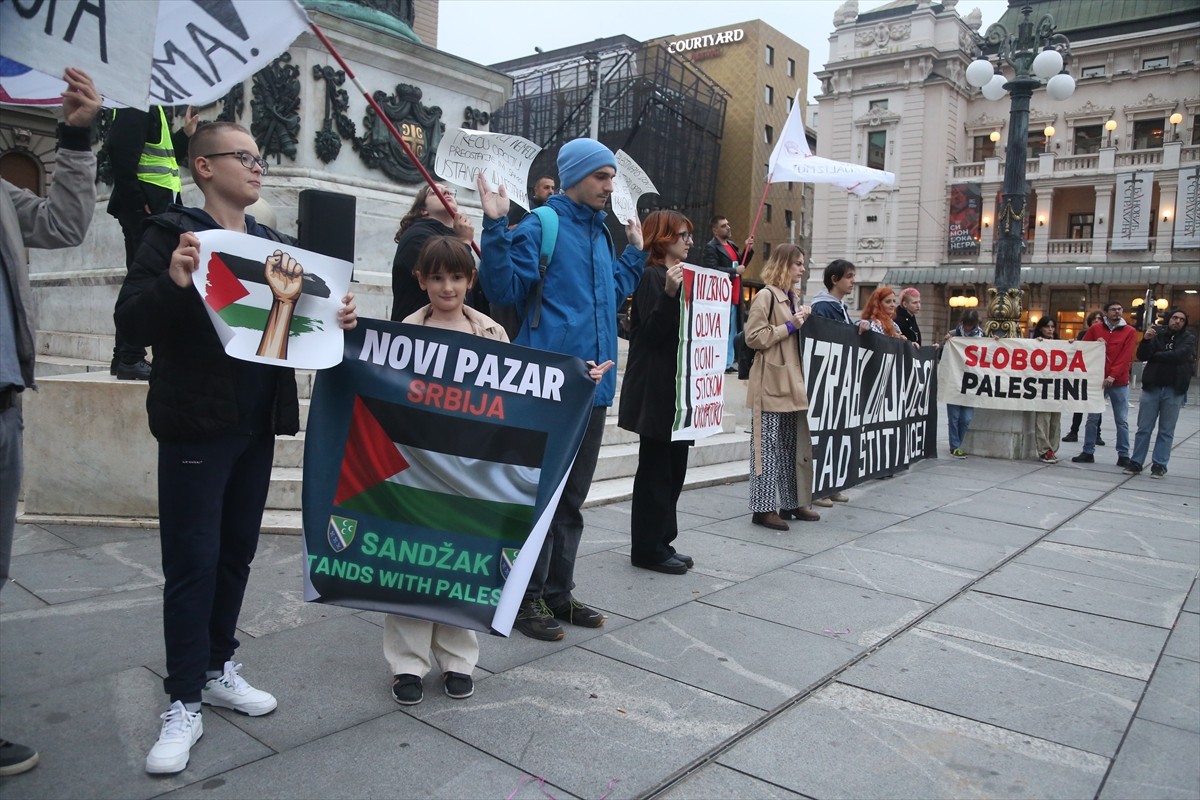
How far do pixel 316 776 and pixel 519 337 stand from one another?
197cm

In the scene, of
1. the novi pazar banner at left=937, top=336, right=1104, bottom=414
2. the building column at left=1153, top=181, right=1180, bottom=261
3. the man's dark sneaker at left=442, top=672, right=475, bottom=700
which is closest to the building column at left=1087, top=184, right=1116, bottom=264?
the building column at left=1153, top=181, right=1180, bottom=261

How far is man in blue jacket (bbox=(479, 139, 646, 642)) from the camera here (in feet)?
12.6

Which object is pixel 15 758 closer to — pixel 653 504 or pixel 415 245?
pixel 415 245

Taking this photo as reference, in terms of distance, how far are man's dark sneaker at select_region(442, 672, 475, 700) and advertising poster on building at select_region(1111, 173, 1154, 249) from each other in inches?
1758

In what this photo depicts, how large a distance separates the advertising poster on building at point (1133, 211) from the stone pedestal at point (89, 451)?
44219mm

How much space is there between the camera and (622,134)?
142 feet

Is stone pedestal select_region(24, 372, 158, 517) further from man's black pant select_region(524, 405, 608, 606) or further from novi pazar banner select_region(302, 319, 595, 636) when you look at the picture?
man's black pant select_region(524, 405, 608, 606)

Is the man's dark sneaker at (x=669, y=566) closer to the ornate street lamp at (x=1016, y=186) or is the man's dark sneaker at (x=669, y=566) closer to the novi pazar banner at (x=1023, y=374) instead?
the novi pazar banner at (x=1023, y=374)

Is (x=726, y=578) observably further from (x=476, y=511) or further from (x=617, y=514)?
(x=476, y=511)

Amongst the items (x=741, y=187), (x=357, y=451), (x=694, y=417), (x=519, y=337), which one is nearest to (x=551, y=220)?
(x=519, y=337)

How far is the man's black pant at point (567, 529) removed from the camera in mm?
3978

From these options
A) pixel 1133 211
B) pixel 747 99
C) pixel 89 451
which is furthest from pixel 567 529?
pixel 747 99

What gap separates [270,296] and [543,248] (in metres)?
1.32

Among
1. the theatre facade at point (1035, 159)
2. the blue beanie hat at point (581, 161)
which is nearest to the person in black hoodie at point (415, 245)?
the blue beanie hat at point (581, 161)
